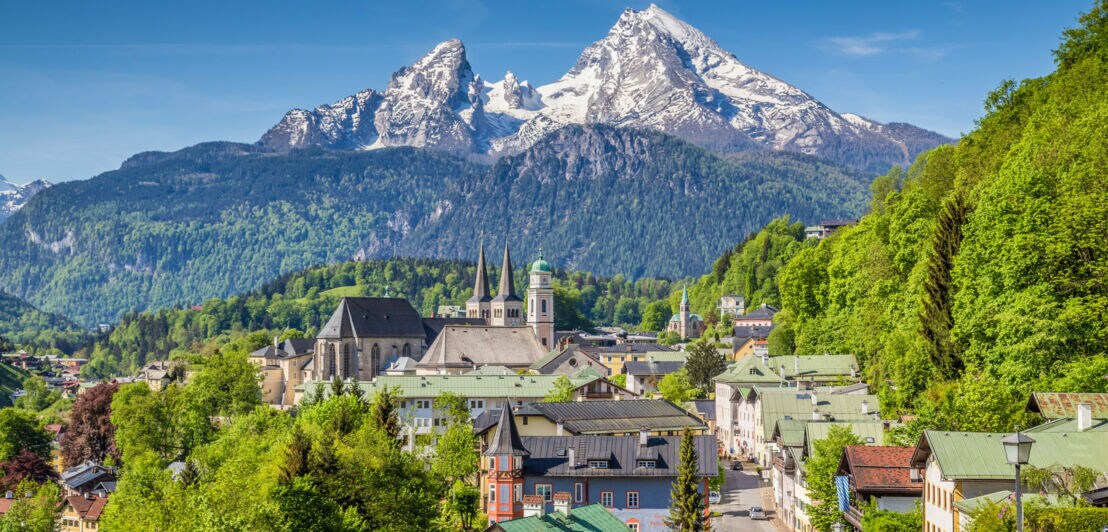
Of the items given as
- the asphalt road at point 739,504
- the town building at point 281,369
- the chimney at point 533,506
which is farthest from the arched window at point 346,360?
the chimney at point 533,506

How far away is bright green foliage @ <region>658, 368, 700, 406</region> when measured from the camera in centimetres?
13050

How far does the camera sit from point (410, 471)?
69875mm

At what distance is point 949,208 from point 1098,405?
25.5 meters

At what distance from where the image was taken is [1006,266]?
67.0 m

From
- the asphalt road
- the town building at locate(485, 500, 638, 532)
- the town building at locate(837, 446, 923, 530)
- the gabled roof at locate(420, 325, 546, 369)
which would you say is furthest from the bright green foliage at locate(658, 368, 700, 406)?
the town building at locate(837, 446, 923, 530)

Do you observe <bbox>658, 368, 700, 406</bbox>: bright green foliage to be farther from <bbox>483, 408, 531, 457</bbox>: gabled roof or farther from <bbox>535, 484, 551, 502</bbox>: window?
<bbox>483, 408, 531, 457</bbox>: gabled roof

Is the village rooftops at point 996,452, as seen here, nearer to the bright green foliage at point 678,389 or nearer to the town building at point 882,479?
the town building at point 882,479

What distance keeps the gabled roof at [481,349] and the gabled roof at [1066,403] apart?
119254 mm

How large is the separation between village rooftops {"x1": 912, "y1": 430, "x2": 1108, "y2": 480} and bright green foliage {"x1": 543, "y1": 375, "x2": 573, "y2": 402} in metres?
71.4

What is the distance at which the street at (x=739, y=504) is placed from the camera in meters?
78.9

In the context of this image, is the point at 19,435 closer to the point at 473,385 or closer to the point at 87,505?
the point at 87,505

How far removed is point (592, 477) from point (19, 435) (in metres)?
83.7

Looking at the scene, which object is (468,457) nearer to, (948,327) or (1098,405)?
(948,327)

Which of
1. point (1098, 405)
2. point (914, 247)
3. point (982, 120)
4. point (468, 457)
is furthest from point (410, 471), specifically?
point (982, 120)
